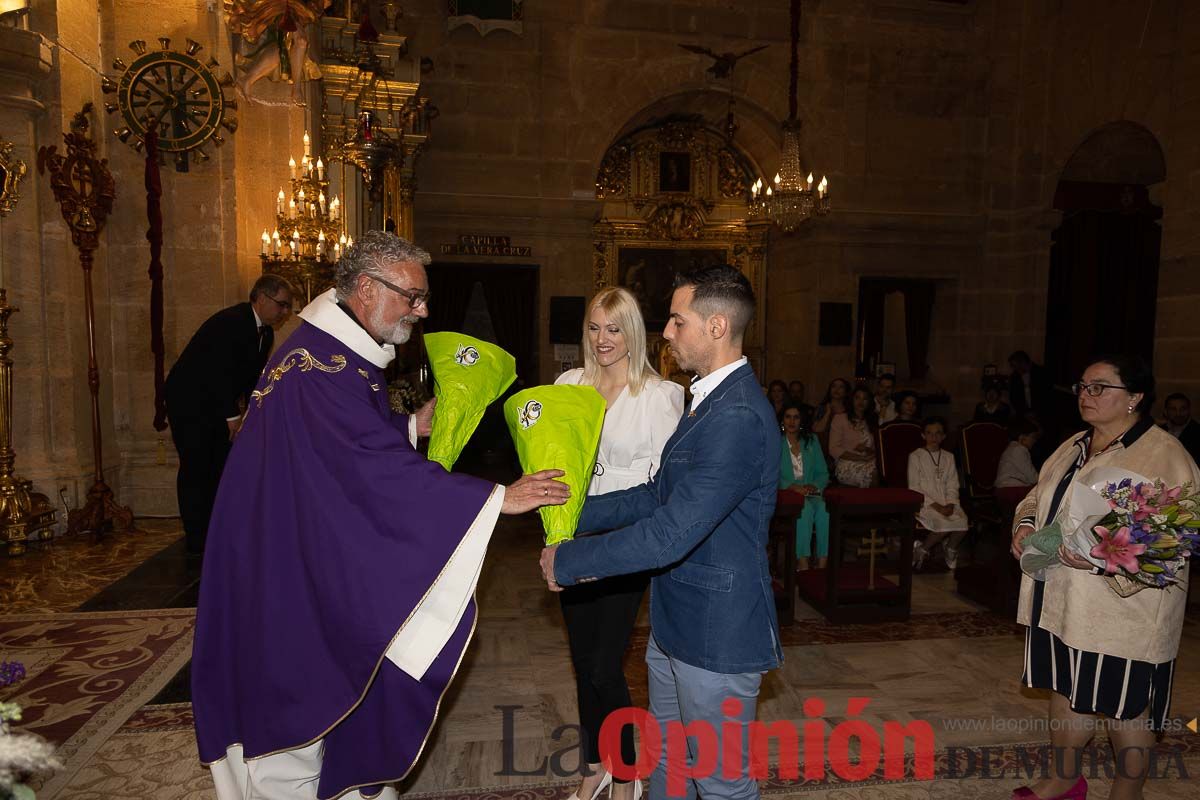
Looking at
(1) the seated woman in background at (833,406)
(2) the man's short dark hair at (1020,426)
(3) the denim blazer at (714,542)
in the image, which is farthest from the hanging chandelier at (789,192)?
(3) the denim blazer at (714,542)

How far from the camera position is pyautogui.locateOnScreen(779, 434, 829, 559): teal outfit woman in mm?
6199

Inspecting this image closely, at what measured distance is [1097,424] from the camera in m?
2.89

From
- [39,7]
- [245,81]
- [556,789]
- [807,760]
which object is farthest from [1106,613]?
[39,7]

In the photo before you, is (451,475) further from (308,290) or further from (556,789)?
(308,290)

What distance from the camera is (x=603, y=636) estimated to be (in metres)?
2.74

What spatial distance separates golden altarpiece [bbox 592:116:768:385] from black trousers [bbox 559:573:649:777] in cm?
1201

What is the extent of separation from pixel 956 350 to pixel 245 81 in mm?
12664

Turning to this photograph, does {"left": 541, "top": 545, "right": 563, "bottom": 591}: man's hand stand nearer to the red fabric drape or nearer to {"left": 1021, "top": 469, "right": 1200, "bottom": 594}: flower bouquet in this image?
{"left": 1021, "top": 469, "right": 1200, "bottom": 594}: flower bouquet

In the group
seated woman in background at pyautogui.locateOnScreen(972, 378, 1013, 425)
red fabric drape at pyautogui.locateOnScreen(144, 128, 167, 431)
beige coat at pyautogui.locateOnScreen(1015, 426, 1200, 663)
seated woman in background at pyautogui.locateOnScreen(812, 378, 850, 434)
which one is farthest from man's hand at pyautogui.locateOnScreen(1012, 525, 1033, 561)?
red fabric drape at pyautogui.locateOnScreen(144, 128, 167, 431)

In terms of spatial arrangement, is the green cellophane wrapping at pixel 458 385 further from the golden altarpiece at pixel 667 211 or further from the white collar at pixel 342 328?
the golden altarpiece at pixel 667 211

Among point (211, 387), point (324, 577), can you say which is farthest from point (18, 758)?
point (211, 387)

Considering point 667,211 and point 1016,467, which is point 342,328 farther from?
point 667,211

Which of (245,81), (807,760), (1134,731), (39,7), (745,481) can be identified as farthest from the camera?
(245,81)

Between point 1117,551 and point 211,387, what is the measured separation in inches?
226
